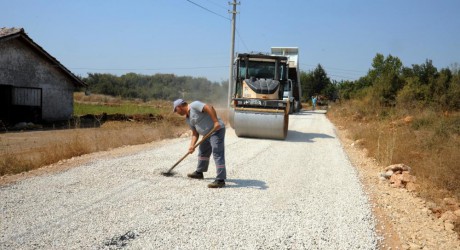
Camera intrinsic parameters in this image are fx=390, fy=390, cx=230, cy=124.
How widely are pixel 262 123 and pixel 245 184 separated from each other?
5972mm

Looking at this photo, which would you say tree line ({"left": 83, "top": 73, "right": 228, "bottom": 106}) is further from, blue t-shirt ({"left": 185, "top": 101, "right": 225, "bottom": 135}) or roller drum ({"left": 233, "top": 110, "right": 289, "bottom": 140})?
blue t-shirt ({"left": 185, "top": 101, "right": 225, "bottom": 135})

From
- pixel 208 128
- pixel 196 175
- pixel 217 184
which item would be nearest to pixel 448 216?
pixel 217 184

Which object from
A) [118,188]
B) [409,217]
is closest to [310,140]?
[409,217]

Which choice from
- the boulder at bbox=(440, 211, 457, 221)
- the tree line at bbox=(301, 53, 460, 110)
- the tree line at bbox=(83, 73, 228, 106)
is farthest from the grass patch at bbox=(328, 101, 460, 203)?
the tree line at bbox=(83, 73, 228, 106)

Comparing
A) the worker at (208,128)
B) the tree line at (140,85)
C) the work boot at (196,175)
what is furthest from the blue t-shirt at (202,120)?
the tree line at (140,85)

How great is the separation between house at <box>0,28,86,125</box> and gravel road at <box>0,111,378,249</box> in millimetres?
13634

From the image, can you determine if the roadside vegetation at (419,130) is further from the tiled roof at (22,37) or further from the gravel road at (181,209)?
the tiled roof at (22,37)

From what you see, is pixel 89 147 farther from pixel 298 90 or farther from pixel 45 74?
pixel 298 90

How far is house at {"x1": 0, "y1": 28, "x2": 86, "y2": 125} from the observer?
18.7 metres

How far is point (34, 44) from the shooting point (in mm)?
19547

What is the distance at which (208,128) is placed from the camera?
6.42 metres

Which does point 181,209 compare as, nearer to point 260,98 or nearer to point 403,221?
point 403,221

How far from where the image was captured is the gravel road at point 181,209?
412cm

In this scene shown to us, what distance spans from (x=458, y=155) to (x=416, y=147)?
8.93ft
